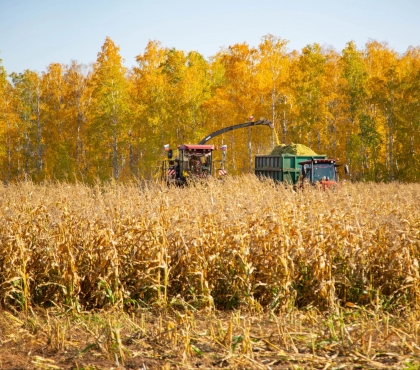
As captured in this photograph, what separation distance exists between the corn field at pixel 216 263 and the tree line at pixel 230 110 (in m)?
18.7

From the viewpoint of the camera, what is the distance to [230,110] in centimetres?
3002

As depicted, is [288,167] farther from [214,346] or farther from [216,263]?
[214,346]

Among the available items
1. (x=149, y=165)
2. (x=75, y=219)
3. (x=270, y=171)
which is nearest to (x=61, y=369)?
(x=75, y=219)

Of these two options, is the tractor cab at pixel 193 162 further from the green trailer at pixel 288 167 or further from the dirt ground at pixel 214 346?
the dirt ground at pixel 214 346

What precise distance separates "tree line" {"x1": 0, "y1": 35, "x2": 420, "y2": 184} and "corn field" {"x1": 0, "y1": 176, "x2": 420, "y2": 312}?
1866 centimetres

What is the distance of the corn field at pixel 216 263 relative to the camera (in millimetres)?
6387

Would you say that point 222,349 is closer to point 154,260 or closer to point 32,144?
point 154,260

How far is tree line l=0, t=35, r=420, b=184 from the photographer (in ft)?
91.5

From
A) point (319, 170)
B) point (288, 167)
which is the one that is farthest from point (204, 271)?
point (288, 167)

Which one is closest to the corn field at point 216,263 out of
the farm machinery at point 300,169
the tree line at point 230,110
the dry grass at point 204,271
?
the dry grass at point 204,271

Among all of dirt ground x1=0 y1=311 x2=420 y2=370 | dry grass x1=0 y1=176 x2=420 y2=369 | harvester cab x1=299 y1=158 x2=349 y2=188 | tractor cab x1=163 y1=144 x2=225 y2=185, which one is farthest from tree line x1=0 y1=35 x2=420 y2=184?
dirt ground x1=0 y1=311 x2=420 y2=370

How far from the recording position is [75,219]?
7.59m

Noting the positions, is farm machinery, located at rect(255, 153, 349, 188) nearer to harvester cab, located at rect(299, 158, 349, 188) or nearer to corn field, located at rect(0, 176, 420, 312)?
harvester cab, located at rect(299, 158, 349, 188)

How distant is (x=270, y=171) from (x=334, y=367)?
15170 mm
